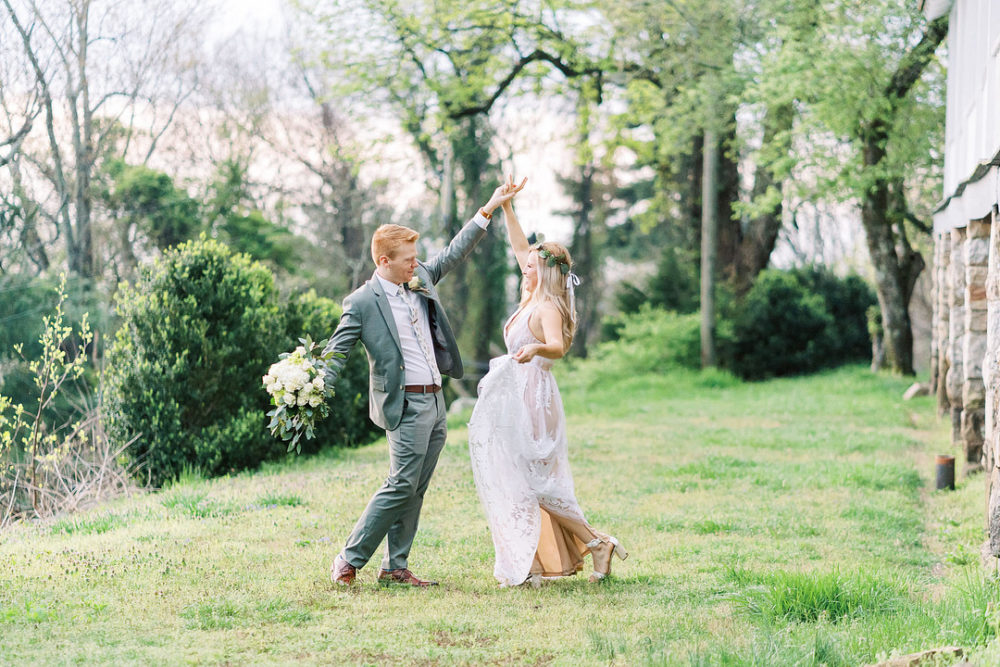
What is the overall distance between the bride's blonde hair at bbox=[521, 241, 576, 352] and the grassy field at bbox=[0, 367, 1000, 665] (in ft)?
5.38

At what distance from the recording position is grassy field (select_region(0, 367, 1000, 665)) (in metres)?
4.64

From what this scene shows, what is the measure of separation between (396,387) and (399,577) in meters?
1.16

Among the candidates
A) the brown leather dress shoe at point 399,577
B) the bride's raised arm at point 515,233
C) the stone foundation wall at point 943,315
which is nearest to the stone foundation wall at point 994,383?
the bride's raised arm at point 515,233

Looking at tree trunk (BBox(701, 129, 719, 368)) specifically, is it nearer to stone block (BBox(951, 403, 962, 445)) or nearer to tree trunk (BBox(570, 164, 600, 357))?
stone block (BBox(951, 403, 962, 445))

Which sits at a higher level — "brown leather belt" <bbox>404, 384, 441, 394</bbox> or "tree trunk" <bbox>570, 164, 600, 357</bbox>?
"tree trunk" <bbox>570, 164, 600, 357</bbox>

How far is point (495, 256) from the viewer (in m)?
28.0

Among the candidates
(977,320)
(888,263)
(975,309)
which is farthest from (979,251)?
(888,263)

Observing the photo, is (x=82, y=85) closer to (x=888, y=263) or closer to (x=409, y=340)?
(x=409, y=340)

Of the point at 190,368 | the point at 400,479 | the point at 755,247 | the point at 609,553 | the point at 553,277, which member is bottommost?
the point at 609,553

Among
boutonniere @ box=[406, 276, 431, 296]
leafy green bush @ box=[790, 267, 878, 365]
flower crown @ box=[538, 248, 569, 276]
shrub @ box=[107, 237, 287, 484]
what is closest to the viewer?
boutonniere @ box=[406, 276, 431, 296]

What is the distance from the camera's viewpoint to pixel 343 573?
5.87 m

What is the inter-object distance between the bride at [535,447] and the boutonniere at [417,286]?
592mm

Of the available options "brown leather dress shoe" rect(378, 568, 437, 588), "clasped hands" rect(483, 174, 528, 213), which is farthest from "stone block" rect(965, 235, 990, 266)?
"brown leather dress shoe" rect(378, 568, 437, 588)

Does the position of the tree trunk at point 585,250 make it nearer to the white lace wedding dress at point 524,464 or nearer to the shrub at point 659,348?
the shrub at point 659,348
